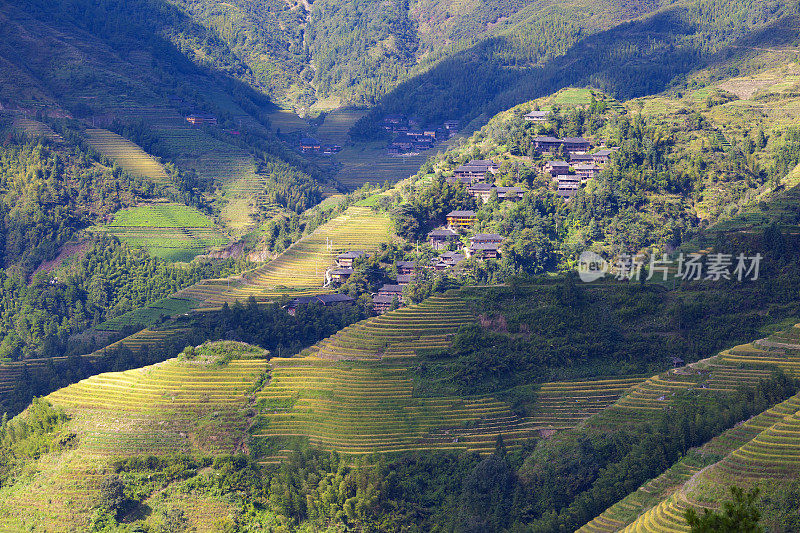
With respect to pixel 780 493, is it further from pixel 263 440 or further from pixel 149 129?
pixel 149 129

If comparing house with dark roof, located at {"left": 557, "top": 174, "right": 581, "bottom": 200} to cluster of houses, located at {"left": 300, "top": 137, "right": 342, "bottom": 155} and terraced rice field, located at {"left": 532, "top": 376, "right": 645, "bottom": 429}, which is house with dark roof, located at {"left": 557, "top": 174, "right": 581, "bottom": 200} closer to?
terraced rice field, located at {"left": 532, "top": 376, "right": 645, "bottom": 429}

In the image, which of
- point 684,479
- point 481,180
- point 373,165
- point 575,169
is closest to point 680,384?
point 684,479

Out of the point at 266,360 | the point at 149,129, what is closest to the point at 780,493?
Answer: the point at 266,360

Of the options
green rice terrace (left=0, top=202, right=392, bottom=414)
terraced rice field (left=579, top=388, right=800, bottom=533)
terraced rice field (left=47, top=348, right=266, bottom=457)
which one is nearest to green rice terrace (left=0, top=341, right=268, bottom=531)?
terraced rice field (left=47, top=348, right=266, bottom=457)

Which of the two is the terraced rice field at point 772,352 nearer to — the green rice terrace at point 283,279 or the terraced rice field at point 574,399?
the terraced rice field at point 574,399

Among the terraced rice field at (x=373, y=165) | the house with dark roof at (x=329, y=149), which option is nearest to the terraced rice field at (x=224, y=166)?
the terraced rice field at (x=373, y=165)

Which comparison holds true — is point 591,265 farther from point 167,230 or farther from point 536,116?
point 167,230
